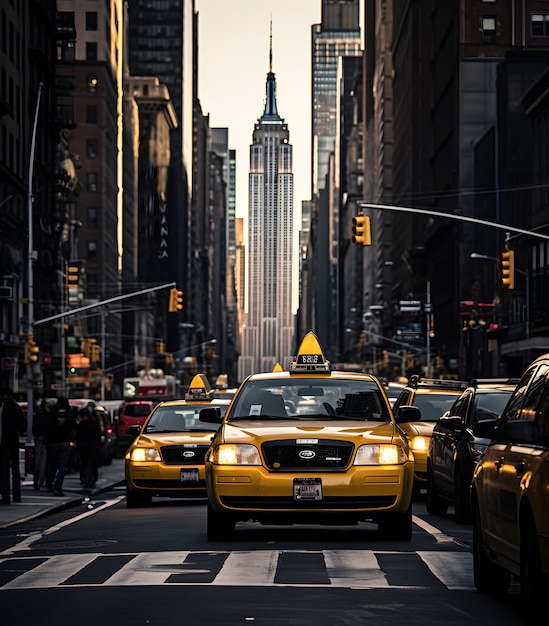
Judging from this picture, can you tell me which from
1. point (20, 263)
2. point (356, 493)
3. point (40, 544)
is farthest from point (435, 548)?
point (20, 263)

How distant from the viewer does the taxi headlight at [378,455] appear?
48.9 ft

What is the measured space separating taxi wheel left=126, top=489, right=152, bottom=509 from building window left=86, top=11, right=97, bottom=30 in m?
134

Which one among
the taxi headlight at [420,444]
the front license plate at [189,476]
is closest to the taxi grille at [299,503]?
the front license plate at [189,476]

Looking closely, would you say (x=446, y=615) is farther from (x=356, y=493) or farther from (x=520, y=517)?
(x=356, y=493)

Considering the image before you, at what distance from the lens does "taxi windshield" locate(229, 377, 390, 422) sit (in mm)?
15953

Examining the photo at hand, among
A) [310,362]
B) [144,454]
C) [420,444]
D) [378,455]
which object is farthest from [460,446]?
[144,454]

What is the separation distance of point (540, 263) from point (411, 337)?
40704 mm

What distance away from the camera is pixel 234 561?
42.8 ft

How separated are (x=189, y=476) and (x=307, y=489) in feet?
27.5

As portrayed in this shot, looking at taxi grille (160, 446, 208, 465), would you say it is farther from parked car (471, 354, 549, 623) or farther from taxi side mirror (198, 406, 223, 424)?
parked car (471, 354, 549, 623)

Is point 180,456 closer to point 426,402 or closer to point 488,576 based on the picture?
point 426,402

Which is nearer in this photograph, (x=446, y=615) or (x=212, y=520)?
(x=446, y=615)

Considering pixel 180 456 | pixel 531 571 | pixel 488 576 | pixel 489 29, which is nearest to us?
pixel 531 571

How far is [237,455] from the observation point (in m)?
14.8
